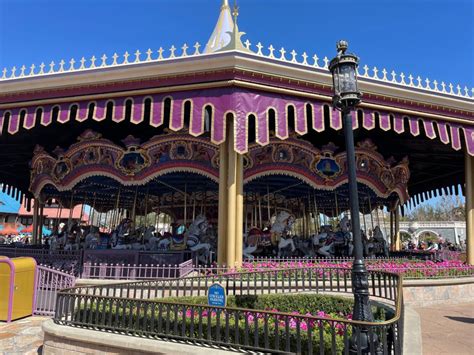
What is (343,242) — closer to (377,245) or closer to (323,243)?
(323,243)

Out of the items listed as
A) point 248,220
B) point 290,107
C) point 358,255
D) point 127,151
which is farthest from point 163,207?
point 358,255

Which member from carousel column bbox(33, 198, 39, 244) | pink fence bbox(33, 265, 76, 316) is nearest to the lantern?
pink fence bbox(33, 265, 76, 316)

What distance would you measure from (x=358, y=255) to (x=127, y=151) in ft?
35.8

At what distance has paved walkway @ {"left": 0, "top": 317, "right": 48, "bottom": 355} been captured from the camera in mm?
6600

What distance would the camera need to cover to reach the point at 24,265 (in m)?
9.03

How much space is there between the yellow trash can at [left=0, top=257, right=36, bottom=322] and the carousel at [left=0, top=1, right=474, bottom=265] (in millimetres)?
4439

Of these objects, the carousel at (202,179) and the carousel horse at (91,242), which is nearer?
the carousel at (202,179)

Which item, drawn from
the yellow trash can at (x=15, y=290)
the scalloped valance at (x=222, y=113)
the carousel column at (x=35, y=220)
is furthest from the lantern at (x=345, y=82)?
the carousel column at (x=35, y=220)

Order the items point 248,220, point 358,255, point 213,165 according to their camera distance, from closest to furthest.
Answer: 1. point 358,255
2. point 213,165
3. point 248,220

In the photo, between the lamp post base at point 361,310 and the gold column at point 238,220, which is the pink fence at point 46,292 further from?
the lamp post base at point 361,310

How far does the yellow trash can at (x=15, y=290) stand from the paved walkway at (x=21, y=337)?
0.22m

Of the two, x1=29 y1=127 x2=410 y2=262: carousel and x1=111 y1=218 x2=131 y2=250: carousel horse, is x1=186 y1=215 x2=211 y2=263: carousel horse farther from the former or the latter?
x1=111 y1=218 x2=131 y2=250: carousel horse

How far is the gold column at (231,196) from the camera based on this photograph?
10.4 meters

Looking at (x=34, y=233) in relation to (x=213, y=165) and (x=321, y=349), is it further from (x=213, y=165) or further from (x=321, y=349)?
(x=321, y=349)
